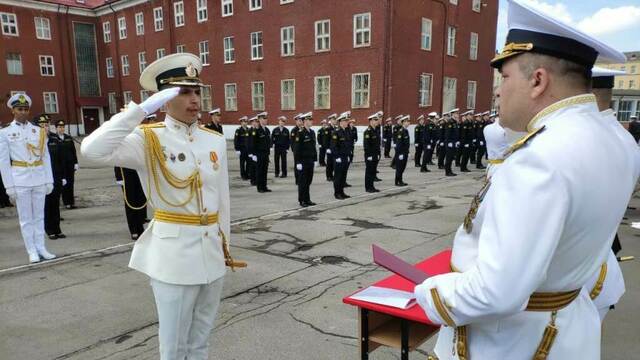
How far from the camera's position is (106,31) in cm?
4012

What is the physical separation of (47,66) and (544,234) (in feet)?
145

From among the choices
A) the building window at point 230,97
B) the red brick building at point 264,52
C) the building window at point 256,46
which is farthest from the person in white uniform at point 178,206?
the building window at point 230,97

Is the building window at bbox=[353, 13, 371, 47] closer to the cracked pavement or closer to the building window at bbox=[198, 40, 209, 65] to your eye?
the building window at bbox=[198, 40, 209, 65]

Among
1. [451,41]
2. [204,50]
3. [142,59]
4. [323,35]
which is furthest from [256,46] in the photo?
[142,59]

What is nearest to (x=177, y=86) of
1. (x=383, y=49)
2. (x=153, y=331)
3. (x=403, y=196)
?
(x=153, y=331)

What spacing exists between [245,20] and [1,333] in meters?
29.1

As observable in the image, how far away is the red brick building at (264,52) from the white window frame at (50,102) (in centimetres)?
9

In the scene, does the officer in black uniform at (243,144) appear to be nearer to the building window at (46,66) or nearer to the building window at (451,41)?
the building window at (451,41)

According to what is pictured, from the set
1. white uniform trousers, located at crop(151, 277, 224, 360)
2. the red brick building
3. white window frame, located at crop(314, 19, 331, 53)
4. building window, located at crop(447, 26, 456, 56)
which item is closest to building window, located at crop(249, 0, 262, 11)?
the red brick building

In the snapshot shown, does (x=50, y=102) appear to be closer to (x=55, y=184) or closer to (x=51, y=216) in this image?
(x=55, y=184)

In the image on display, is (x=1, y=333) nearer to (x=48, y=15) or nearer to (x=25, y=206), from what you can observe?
(x=25, y=206)

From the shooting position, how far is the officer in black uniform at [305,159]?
9.84 m

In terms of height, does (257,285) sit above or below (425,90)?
below

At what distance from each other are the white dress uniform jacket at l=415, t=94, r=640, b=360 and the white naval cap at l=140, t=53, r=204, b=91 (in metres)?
2.04
